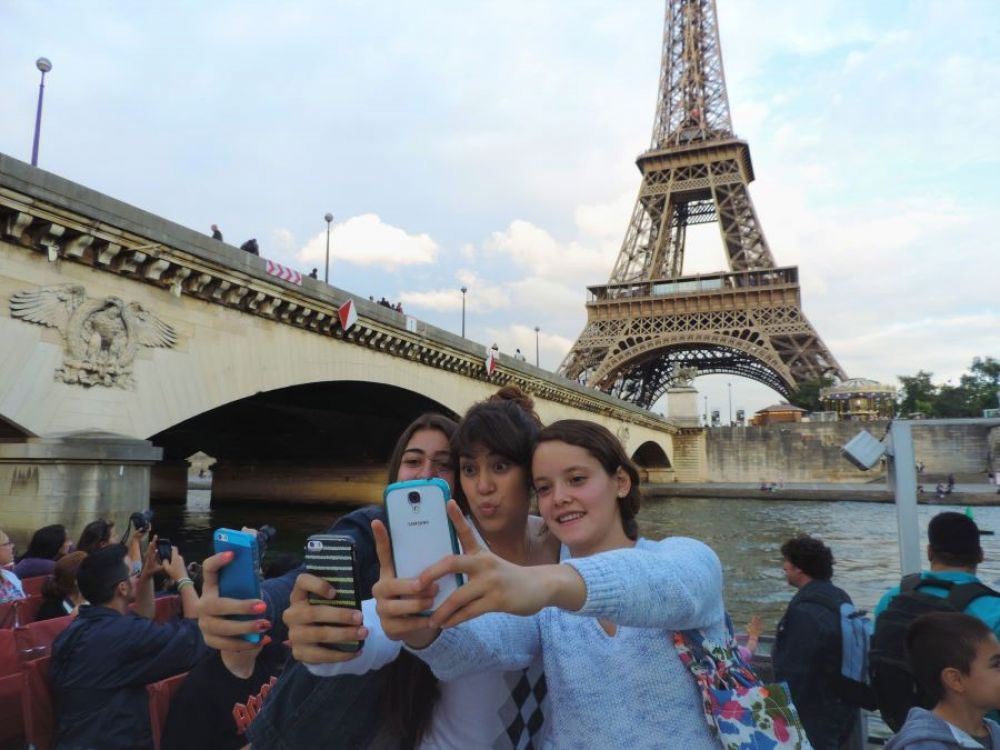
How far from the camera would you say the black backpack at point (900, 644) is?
3.12 metres

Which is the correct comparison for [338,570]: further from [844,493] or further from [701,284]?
[701,284]

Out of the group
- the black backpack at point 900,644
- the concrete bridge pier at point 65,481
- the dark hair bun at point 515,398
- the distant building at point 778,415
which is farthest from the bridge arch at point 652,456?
the dark hair bun at point 515,398

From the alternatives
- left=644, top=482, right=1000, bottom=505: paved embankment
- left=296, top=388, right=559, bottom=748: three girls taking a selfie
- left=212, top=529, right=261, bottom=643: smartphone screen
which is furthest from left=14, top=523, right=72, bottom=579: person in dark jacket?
left=644, top=482, right=1000, bottom=505: paved embankment

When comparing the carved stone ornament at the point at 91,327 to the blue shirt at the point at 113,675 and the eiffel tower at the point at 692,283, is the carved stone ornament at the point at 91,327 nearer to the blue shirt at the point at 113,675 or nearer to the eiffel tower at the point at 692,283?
the blue shirt at the point at 113,675

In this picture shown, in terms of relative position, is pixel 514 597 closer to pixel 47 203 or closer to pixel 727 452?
pixel 47 203

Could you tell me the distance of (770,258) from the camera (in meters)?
49.1

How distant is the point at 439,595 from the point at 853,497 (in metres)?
37.4

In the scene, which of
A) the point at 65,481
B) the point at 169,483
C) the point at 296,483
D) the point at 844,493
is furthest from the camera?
the point at 169,483

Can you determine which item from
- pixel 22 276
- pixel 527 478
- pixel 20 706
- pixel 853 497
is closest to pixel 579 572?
pixel 527 478

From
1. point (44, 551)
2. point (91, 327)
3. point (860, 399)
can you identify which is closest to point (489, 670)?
point (44, 551)

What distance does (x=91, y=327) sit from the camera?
966 centimetres

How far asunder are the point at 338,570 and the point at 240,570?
31cm

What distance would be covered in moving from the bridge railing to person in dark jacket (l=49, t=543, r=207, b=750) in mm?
48342

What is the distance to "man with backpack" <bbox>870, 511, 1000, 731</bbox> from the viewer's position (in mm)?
3121
